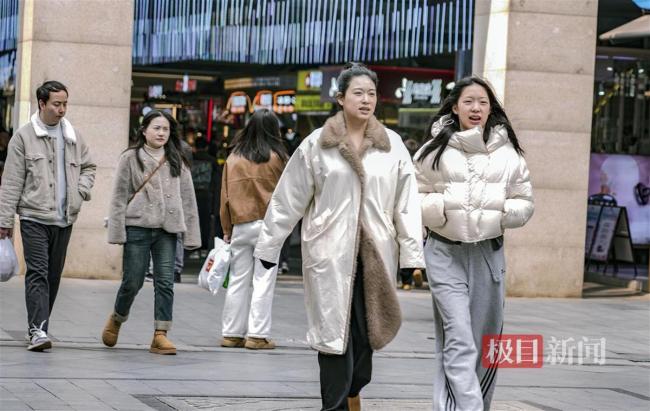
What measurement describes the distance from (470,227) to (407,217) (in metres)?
0.34

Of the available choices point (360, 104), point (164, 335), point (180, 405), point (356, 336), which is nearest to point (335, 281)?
point (356, 336)

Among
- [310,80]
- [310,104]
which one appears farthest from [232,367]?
[310,104]

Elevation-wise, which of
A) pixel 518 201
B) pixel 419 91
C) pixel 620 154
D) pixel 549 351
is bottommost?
pixel 549 351

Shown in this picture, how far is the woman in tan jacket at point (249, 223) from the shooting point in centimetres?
1016

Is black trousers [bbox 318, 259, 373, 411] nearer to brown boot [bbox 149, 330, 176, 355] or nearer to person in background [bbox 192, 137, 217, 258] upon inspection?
brown boot [bbox 149, 330, 176, 355]

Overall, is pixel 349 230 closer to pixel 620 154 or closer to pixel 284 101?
pixel 620 154

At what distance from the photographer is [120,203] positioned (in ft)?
31.6

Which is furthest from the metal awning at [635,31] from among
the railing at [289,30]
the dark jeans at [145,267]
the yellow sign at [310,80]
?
the yellow sign at [310,80]

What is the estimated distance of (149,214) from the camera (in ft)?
31.3

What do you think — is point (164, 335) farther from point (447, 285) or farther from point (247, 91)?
point (247, 91)

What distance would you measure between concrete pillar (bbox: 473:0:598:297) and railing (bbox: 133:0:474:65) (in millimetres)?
1063

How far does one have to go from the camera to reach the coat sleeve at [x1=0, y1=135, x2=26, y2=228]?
9289mm

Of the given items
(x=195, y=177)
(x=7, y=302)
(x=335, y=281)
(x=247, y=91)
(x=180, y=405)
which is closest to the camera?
(x=335, y=281)

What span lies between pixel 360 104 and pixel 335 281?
90 centimetres
